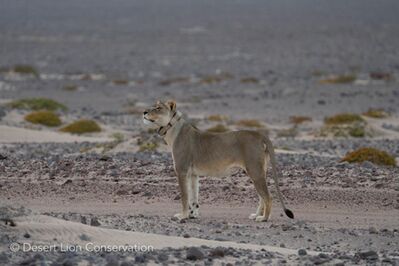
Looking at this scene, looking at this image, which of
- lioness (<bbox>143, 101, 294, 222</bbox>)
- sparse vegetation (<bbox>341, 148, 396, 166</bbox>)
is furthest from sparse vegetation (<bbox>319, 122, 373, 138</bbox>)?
lioness (<bbox>143, 101, 294, 222</bbox>)

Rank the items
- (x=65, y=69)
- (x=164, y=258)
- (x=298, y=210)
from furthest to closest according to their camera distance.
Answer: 1. (x=65, y=69)
2. (x=298, y=210)
3. (x=164, y=258)

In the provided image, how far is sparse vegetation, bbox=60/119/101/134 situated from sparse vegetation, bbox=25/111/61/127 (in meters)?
1.14

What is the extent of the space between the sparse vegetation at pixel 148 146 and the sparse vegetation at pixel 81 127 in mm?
6423

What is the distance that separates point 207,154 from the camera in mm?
13180

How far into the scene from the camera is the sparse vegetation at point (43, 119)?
2936cm

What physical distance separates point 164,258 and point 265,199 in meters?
3.52

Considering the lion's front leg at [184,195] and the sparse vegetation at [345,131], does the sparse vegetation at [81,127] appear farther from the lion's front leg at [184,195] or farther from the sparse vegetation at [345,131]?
the lion's front leg at [184,195]

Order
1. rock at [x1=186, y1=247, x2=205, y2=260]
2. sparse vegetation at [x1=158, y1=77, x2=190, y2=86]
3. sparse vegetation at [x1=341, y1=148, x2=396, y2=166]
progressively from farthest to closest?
sparse vegetation at [x1=158, y1=77, x2=190, y2=86] → sparse vegetation at [x1=341, y1=148, x2=396, y2=166] → rock at [x1=186, y1=247, x2=205, y2=260]

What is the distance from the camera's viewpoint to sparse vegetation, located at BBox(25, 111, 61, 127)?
29359mm

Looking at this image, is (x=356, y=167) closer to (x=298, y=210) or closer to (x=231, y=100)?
(x=298, y=210)

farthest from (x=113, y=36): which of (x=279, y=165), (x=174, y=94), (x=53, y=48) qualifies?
(x=279, y=165)

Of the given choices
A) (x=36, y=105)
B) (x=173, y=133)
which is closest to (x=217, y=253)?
(x=173, y=133)

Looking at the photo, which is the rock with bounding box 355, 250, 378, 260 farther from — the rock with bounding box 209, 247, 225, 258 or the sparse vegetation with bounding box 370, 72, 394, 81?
the sparse vegetation with bounding box 370, 72, 394, 81

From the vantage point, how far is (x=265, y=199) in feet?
42.8
